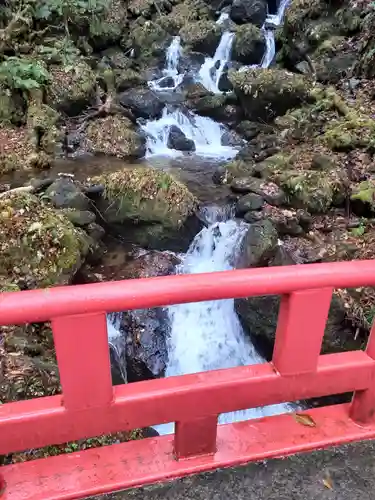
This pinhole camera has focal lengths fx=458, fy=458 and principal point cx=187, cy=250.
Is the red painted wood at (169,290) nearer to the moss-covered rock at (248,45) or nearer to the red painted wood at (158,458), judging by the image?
the red painted wood at (158,458)

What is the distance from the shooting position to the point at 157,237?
684 cm

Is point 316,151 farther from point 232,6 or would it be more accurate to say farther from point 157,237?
point 232,6

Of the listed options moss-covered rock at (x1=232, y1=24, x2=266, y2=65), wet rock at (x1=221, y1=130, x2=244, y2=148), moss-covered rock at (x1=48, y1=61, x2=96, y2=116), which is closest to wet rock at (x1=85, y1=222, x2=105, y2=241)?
moss-covered rock at (x1=48, y1=61, x2=96, y2=116)

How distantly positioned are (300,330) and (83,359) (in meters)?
0.94

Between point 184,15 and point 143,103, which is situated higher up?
point 184,15

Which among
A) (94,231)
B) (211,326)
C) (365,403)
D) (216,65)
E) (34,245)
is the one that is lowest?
(211,326)

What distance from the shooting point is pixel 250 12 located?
14.0 m

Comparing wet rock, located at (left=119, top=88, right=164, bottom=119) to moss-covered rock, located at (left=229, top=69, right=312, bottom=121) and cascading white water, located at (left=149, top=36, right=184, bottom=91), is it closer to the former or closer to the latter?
cascading white water, located at (left=149, top=36, right=184, bottom=91)

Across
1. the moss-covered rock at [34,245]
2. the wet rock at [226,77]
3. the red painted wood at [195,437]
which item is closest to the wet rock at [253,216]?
the moss-covered rock at [34,245]

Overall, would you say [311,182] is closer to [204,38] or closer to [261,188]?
[261,188]

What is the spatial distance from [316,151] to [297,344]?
7228 millimetres

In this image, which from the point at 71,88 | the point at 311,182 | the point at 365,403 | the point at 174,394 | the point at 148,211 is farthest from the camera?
the point at 71,88

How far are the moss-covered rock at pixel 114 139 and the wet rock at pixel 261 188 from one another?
2.95 meters

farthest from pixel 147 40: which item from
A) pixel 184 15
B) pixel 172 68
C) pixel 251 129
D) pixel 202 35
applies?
pixel 251 129
